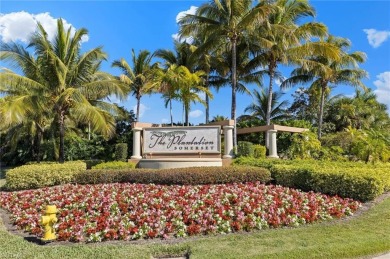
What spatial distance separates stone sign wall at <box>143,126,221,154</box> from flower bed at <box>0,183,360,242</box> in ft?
13.0

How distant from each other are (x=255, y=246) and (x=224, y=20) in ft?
47.4

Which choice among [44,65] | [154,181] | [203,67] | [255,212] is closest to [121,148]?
[44,65]

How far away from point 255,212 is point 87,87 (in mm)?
10797

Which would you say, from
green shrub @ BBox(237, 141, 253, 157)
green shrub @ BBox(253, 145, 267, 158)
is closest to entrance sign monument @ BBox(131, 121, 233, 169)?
green shrub @ BBox(237, 141, 253, 157)

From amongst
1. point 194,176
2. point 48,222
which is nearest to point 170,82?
point 194,176

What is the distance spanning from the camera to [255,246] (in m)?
5.75

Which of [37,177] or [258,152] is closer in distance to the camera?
[37,177]

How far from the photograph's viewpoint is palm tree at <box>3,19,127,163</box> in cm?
1502

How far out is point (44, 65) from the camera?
15.3 metres

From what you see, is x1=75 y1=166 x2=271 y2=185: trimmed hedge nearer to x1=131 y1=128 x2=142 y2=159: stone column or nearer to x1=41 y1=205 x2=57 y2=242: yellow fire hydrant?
x1=131 y1=128 x2=142 y2=159: stone column

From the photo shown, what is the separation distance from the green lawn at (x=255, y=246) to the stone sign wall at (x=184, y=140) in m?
7.47

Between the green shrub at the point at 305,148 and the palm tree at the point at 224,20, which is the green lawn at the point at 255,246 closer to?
the green shrub at the point at 305,148

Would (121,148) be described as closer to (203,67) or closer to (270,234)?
(203,67)

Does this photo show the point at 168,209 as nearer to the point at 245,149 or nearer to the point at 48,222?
the point at 48,222
